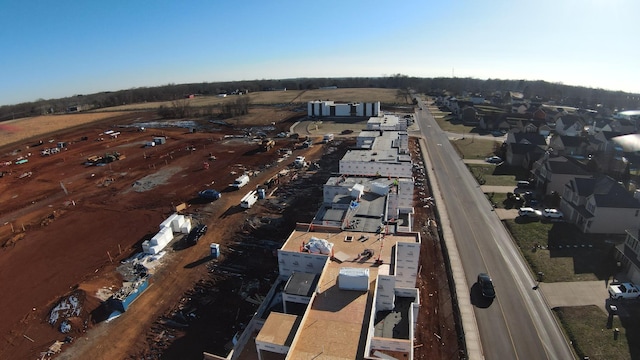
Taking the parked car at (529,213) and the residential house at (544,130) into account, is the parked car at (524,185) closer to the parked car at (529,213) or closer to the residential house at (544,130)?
the parked car at (529,213)

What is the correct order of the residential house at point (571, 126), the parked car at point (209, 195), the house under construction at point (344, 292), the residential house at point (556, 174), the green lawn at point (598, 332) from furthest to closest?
the residential house at point (571, 126)
the parked car at point (209, 195)
the residential house at point (556, 174)
the green lawn at point (598, 332)
the house under construction at point (344, 292)

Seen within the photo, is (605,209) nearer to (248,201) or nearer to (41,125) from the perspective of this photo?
(248,201)

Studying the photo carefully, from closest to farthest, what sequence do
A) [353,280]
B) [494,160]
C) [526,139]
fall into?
[353,280], [494,160], [526,139]

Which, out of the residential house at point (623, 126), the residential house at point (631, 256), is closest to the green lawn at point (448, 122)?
the residential house at point (623, 126)

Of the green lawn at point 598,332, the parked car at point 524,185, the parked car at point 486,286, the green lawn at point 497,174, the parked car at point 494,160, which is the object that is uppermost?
the parked car at point 494,160

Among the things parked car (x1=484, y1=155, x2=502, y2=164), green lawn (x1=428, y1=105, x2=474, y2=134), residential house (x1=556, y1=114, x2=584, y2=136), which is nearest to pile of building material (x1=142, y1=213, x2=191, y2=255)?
parked car (x1=484, y1=155, x2=502, y2=164)

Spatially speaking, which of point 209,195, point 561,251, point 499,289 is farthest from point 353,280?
point 209,195
